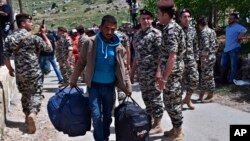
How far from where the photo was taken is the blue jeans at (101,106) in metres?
5.76

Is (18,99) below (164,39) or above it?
below

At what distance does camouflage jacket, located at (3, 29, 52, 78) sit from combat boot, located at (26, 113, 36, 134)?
650 millimetres

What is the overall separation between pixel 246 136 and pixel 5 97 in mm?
4291

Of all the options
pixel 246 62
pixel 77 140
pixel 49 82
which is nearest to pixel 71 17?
pixel 49 82

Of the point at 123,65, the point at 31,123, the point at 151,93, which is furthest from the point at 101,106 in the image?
the point at 31,123

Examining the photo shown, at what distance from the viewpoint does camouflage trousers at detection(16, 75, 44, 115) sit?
7523 millimetres

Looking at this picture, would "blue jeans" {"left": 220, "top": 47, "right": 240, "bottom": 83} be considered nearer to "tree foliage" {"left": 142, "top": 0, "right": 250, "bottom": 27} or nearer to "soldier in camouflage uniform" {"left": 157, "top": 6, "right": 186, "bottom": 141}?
"tree foliage" {"left": 142, "top": 0, "right": 250, "bottom": 27}

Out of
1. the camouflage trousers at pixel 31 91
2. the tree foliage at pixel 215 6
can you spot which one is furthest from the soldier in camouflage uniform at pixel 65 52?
the camouflage trousers at pixel 31 91

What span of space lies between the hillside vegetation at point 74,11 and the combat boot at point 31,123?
3823 cm

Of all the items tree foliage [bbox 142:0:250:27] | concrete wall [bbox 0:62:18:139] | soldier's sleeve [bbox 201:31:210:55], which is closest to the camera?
concrete wall [bbox 0:62:18:139]

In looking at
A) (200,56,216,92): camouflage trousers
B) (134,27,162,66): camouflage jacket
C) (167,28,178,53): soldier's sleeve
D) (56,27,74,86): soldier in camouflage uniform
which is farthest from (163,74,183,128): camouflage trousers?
(56,27,74,86): soldier in camouflage uniform

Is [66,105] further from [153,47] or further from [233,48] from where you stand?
[233,48]

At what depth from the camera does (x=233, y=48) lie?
1086 centimetres

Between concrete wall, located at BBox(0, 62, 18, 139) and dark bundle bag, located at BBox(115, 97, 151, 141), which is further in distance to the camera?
concrete wall, located at BBox(0, 62, 18, 139)
